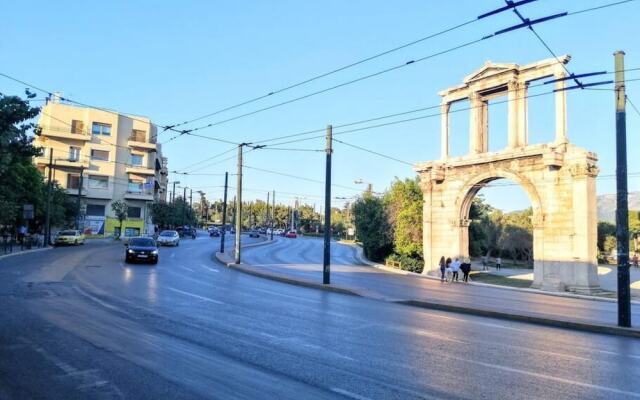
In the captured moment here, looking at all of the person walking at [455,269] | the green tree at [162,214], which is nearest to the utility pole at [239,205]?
the person walking at [455,269]

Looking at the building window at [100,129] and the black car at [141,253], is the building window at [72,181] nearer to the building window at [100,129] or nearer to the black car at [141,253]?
the building window at [100,129]

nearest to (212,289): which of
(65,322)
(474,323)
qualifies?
(65,322)

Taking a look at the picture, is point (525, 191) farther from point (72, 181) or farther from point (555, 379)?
point (72, 181)

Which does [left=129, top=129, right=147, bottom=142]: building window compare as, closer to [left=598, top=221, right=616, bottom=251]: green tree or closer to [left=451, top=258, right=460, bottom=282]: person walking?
[left=451, top=258, right=460, bottom=282]: person walking

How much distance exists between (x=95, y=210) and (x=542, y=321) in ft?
220

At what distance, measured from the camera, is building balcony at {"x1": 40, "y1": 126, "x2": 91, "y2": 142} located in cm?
6425

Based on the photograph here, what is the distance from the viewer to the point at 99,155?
2677 inches

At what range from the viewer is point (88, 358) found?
7117mm

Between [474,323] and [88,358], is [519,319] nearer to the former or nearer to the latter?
[474,323]

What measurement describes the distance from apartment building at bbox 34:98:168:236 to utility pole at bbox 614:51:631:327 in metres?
58.3

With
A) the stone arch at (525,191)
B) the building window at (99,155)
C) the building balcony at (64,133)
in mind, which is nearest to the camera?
the stone arch at (525,191)

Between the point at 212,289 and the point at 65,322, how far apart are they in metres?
7.45

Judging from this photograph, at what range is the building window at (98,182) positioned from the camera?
67312mm

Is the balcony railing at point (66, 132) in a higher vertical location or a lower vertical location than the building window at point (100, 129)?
lower
